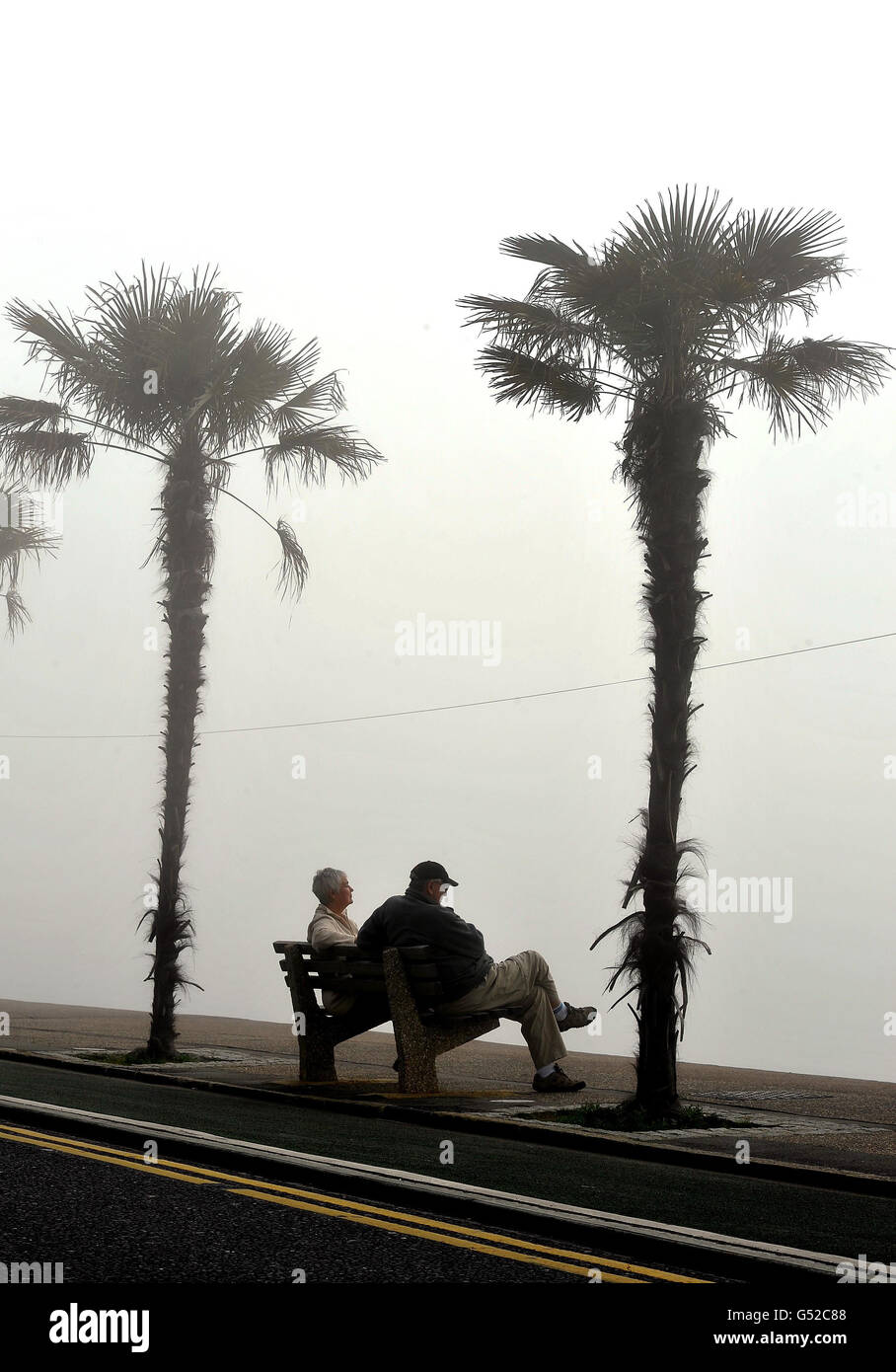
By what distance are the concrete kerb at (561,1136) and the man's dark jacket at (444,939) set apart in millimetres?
954

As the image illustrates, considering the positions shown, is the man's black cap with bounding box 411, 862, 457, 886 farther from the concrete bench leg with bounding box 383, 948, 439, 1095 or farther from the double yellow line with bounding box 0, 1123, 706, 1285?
the double yellow line with bounding box 0, 1123, 706, 1285

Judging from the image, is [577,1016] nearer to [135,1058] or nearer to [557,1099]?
[557,1099]

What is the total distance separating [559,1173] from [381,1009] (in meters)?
3.58

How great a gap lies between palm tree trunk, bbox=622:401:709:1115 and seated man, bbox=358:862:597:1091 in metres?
0.81

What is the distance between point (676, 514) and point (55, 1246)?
6.08 m

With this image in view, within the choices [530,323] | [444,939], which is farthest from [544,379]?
[444,939]

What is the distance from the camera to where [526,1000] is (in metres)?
9.91

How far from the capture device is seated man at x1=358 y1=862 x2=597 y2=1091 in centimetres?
986

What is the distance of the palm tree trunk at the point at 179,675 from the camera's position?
13484 millimetres

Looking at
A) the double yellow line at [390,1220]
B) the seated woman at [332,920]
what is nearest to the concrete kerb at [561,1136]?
the seated woman at [332,920]

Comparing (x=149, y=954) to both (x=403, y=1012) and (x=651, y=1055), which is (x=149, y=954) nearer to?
(x=403, y=1012)

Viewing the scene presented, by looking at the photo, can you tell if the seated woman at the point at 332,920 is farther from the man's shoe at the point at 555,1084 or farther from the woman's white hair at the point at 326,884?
the man's shoe at the point at 555,1084

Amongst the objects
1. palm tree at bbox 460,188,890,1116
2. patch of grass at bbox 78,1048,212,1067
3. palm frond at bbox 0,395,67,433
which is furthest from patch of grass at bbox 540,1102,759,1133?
palm frond at bbox 0,395,67,433

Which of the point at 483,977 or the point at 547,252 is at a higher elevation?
the point at 547,252
